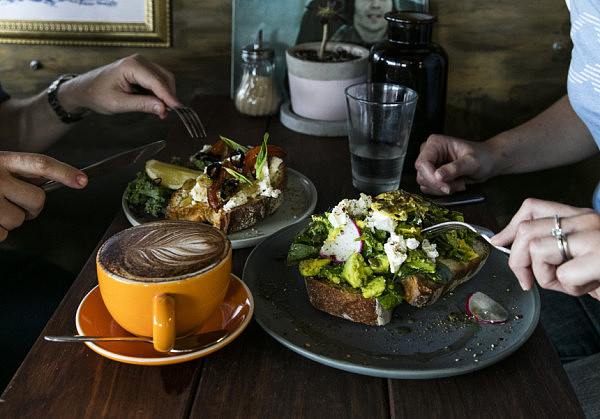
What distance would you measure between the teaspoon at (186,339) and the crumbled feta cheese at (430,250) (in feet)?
1.31

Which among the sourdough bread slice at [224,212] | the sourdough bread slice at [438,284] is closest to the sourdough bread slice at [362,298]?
the sourdough bread slice at [438,284]

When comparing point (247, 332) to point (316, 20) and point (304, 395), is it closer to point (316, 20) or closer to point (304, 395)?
point (304, 395)

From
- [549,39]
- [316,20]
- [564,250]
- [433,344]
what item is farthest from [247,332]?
[549,39]

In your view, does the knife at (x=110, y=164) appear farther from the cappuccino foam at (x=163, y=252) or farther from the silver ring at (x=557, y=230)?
the silver ring at (x=557, y=230)

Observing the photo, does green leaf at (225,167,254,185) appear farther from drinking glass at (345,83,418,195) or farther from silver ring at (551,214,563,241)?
silver ring at (551,214,563,241)

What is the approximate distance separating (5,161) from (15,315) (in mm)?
462

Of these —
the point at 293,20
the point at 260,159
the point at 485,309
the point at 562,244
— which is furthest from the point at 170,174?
the point at 293,20

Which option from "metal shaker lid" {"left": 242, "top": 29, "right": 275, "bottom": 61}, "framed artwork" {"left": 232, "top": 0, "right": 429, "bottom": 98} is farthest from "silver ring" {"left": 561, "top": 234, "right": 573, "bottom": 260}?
"framed artwork" {"left": 232, "top": 0, "right": 429, "bottom": 98}

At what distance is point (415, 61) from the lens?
1.59 metres

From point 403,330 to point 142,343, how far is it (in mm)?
433

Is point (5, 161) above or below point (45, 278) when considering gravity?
above

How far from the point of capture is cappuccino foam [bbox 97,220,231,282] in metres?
0.82

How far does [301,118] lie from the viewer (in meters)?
1.98

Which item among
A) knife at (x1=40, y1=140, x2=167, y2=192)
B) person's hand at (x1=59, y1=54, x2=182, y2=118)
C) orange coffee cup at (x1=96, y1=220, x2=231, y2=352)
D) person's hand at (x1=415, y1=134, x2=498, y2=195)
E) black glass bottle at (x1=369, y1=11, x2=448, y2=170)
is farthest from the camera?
person's hand at (x1=59, y1=54, x2=182, y2=118)
